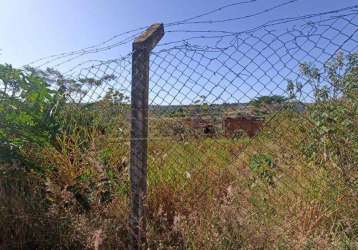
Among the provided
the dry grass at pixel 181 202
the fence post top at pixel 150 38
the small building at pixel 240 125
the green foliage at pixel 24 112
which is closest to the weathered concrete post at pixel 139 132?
the fence post top at pixel 150 38

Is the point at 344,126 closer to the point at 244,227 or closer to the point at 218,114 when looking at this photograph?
the point at 218,114

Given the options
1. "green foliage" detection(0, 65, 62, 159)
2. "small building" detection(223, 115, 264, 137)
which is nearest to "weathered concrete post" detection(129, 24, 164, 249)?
"small building" detection(223, 115, 264, 137)

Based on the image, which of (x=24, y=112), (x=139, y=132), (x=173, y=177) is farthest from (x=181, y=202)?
(x=24, y=112)

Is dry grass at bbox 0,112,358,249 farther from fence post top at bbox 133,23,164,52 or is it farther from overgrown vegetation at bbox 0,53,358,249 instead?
fence post top at bbox 133,23,164,52

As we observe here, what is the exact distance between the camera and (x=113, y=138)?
4113 millimetres

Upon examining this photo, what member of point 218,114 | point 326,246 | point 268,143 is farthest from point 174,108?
point 268,143

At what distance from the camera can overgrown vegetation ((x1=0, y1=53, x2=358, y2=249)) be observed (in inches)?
113

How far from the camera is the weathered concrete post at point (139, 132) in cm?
299

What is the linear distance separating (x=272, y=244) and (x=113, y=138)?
203 cm

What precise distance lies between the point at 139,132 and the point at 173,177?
0.89 m

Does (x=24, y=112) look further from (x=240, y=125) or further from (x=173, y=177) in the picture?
(x=240, y=125)

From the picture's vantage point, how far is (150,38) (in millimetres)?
3016

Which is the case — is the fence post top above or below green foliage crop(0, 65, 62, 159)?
above

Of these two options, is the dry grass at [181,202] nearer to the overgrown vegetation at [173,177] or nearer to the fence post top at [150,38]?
the overgrown vegetation at [173,177]
